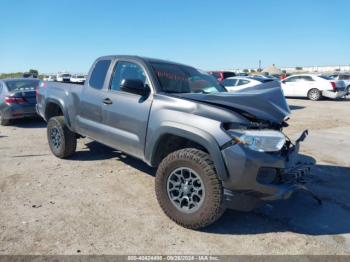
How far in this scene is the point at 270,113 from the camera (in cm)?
374

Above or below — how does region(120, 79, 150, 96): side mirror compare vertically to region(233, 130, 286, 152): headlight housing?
above

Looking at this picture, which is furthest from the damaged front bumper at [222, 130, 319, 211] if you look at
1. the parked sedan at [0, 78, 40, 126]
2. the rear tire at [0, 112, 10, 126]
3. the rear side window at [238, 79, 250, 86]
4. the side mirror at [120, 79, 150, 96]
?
the rear side window at [238, 79, 250, 86]

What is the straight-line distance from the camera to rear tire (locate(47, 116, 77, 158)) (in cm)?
608

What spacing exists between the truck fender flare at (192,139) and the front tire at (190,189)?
0.44 ft

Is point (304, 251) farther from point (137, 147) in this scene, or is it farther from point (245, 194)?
point (137, 147)

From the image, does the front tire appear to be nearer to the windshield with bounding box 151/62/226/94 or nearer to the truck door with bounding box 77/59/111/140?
the windshield with bounding box 151/62/226/94

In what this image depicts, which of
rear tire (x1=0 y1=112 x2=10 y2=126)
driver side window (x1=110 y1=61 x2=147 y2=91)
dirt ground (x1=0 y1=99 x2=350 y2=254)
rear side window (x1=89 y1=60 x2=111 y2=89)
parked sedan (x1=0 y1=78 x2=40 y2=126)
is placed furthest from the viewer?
rear tire (x1=0 y1=112 x2=10 y2=126)

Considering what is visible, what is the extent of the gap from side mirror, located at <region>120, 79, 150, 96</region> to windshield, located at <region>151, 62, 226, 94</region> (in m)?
0.26

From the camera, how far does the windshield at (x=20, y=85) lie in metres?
10.1

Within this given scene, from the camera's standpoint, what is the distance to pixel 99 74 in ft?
17.8

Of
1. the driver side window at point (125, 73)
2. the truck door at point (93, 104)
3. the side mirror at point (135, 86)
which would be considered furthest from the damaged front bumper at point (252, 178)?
the truck door at point (93, 104)

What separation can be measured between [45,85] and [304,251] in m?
5.60

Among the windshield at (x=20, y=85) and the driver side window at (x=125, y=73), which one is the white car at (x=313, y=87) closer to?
the windshield at (x=20, y=85)

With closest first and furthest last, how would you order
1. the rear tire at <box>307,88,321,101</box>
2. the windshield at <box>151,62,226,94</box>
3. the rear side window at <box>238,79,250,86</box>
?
the windshield at <box>151,62,226,94</box> → the rear side window at <box>238,79,250,86</box> → the rear tire at <box>307,88,321,101</box>
